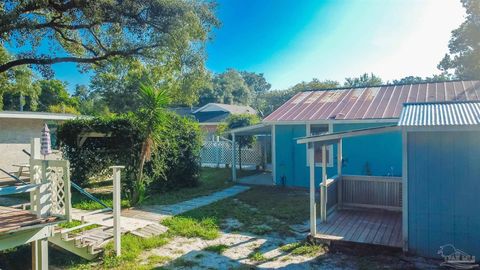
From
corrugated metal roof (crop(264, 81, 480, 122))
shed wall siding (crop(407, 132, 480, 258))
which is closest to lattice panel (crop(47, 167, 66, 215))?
shed wall siding (crop(407, 132, 480, 258))

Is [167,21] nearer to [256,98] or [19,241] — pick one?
[19,241]

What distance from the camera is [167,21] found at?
31.3 ft

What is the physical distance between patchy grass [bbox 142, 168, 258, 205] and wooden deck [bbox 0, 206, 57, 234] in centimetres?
416

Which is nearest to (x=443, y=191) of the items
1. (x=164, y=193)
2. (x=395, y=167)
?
(x=395, y=167)

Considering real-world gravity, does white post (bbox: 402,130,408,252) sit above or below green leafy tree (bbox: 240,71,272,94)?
below

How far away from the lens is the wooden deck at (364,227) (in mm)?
5660

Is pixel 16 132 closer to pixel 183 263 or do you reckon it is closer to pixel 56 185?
pixel 56 185

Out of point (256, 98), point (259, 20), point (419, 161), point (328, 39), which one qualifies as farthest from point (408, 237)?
point (256, 98)

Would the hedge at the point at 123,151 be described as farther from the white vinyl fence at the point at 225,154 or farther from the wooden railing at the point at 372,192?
the white vinyl fence at the point at 225,154

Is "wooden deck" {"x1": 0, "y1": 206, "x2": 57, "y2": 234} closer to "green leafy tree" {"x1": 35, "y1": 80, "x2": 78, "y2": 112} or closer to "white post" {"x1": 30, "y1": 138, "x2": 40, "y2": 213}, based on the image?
"white post" {"x1": 30, "y1": 138, "x2": 40, "y2": 213}

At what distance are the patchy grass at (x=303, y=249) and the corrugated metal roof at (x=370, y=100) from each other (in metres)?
5.91

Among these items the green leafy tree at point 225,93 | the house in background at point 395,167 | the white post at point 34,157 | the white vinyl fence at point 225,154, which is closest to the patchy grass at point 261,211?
the house in background at point 395,167

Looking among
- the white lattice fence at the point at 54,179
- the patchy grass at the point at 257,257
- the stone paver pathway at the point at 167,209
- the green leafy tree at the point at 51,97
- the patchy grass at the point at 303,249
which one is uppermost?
the green leafy tree at the point at 51,97

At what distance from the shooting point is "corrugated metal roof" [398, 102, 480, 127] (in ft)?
16.0
